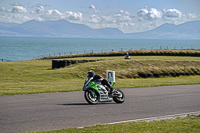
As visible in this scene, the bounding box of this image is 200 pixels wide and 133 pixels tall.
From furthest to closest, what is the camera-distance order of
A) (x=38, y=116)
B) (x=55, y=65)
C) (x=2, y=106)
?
(x=55, y=65) < (x=2, y=106) < (x=38, y=116)

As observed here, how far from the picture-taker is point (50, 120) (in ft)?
35.4

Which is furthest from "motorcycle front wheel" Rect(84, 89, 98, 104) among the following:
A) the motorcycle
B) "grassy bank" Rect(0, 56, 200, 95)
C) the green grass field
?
"grassy bank" Rect(0, 56, 200, 95)

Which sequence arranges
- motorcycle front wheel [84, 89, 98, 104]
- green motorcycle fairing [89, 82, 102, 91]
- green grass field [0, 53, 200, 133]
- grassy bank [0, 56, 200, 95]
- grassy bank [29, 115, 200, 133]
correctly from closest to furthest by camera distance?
1. grassy bank [29, 115, 200, 133]
2. green motorcycle fairing [89, 82, 102, 91]
3. motorcycle front wheel [84, 89, 98, 104]
4. green grass field [0, 53, 200, 133]
5. grassy bank [0, 56, 200, 95]

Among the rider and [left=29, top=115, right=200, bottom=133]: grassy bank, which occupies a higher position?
the rider

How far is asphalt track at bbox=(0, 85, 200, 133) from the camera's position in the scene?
1026 cm

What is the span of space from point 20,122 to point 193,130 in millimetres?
5316

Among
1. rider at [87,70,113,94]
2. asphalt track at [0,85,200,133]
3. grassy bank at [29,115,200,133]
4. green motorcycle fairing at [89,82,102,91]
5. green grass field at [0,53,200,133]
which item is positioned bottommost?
green grass field at [0,53,200,133]

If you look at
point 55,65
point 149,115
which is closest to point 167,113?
point 149,115

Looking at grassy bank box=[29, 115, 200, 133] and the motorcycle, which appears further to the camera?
the motorcycle

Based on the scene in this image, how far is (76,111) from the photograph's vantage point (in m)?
12.6

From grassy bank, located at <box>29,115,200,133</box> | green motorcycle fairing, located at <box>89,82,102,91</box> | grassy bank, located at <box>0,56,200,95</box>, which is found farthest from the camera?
grassy bank, located at <box>0,56,200,95</box>

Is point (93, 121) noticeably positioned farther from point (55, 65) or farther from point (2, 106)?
point (55, 65)

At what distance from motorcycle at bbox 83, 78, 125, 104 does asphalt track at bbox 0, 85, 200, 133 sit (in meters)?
0.27

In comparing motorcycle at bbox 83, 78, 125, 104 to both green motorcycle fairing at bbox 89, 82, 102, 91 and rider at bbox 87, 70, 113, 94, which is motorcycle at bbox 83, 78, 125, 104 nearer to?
green motorcycle fairing at bbox 89, 82, 102, 91
